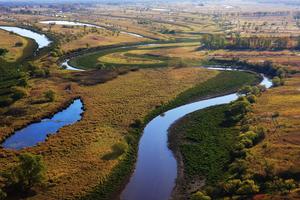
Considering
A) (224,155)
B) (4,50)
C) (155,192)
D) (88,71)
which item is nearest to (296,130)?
(224,155)

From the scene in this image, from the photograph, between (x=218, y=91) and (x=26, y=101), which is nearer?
(x=26, y=101)

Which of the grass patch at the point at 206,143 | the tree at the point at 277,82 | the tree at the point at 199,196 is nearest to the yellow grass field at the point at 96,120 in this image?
the grass patch at the point at 206,143

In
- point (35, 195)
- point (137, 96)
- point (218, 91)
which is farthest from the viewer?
point (218, 91)

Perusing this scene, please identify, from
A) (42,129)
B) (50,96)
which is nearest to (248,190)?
(42,129)

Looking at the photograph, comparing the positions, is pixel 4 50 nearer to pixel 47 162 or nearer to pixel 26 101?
pixel 26 101

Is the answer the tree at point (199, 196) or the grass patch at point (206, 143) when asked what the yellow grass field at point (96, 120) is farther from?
the tree at point (199, 196)

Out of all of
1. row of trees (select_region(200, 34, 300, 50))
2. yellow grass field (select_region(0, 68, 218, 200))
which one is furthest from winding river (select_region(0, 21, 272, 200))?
row of trees (select_region(200, 34, 300, 50))
